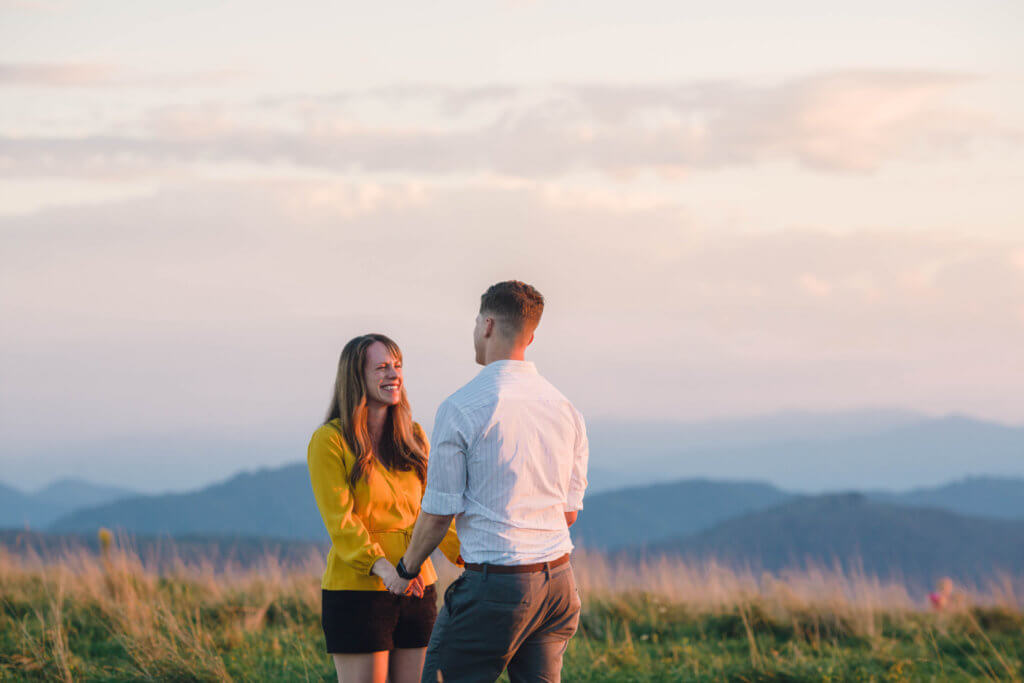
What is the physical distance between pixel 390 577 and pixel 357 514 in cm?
36

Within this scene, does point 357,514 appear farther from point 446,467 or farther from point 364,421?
point 446,467

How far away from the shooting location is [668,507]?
121 metres

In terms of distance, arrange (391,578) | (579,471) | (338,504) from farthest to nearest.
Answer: (338,504), (391,578), (579,471)

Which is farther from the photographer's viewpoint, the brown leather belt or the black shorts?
the black shorts

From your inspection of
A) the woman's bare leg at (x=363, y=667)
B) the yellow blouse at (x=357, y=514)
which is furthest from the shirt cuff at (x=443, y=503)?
the woman's bare leg at (x=363, y=667)

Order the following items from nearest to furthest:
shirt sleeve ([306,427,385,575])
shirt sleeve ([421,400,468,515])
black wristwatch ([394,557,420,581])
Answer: shirt sleeve ([421,400,468,515]) < black wristwatch ([394,557,420,581]) < shirt sleeve ([306,427,385,575])

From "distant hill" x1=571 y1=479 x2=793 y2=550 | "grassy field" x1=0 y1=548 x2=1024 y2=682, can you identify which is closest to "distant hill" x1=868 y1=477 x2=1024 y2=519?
"distant hill" x1=571 y1=479 x2=793 y2=550

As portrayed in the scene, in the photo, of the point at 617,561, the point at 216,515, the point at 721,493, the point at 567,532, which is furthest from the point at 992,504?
the point at 567,532

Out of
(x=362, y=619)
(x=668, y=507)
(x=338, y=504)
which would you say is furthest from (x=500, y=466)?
(x=668, y=507)

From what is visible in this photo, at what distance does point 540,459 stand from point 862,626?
6950 mm

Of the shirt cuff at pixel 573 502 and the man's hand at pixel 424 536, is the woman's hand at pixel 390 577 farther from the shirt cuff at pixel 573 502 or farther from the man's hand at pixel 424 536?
the shirt cuff at pixel 573 502

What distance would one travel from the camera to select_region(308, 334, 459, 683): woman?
4121 millimetres

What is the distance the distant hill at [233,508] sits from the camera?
98.3 meters

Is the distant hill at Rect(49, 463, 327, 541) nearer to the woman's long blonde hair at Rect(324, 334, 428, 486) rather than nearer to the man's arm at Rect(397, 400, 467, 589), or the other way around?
the woman's long blonde hair at Rect(324, 334, 428, 486)
